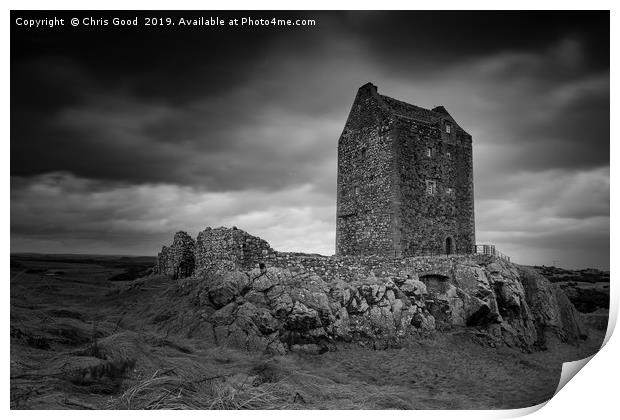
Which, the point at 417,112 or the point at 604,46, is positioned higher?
the point at 417,112

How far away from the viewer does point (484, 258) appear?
15.5 m

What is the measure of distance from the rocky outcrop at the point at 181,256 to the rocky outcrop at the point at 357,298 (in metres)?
0.17

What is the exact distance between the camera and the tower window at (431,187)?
1869cm

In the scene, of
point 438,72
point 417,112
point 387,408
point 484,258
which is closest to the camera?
point 387,408

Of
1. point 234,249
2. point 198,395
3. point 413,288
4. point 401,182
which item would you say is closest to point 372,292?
point 413,288

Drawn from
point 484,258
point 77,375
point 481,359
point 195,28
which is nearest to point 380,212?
point 484,258

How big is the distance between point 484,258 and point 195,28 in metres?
12.5

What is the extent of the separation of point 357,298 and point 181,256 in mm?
6893

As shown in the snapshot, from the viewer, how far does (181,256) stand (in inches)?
600

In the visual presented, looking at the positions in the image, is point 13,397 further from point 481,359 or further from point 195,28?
A: point 481,359

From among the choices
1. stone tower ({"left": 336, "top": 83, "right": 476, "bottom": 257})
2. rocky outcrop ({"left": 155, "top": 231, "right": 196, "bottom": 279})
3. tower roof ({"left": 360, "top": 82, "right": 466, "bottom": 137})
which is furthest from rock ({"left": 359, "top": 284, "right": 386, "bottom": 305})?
tower roof ({"left": 360, "top": 82, "right": 466, "bottom": 137})

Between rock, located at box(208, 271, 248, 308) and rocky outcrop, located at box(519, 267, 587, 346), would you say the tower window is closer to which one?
rocky outcrop, located at box(519, 267, 587, 346)

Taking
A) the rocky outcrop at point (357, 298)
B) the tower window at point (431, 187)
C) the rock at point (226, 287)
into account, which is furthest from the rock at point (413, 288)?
the tower window at point (431, 187)

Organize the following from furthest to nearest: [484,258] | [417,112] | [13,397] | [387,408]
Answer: [417,112] → [484,258] → [387,408] → [13,397]
